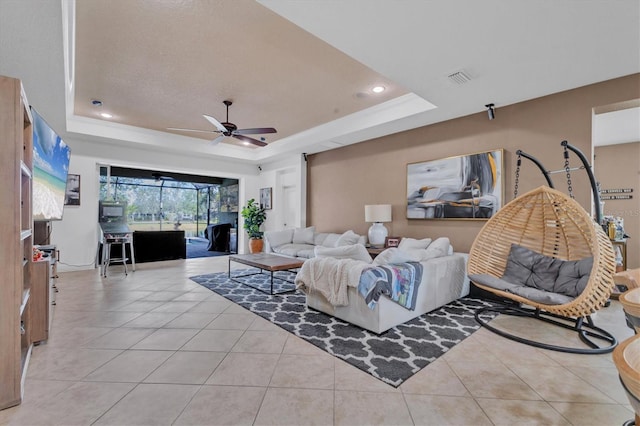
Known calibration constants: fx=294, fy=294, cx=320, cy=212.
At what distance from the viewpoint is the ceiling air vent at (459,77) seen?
3.21m

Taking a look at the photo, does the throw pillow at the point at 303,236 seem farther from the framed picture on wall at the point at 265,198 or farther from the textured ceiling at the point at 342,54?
the textured ceiling at the point at 342,54

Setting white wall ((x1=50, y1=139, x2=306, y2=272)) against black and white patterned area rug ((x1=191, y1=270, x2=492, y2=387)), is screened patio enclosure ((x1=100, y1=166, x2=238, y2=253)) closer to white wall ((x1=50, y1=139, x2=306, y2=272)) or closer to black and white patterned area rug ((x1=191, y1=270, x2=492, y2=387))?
white wall ((x1=50, y1=139, x2=306, y2=272))

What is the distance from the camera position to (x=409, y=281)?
2961mm

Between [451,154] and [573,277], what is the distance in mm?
2433

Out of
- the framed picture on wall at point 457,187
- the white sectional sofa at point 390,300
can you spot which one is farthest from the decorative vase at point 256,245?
the white sectional sofa at point 390,300

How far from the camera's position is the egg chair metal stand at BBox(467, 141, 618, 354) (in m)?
2.48

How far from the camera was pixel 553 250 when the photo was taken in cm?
336

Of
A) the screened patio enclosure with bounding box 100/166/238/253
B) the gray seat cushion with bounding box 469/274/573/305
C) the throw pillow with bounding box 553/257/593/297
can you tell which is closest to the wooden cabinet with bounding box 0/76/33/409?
the gray seat cushion with bounding box 469/274/573/305

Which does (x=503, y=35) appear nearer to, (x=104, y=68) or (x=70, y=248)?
(x=104, y=68)

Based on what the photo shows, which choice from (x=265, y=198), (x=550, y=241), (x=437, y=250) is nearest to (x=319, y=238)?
(x=265, y=198)

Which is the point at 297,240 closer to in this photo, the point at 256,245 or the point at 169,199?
the point at 256,245

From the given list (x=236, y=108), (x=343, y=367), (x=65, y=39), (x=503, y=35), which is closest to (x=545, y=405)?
(x=343, y=367)

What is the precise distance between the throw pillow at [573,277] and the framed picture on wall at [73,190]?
786 centimetres

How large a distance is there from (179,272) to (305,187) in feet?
11.1
